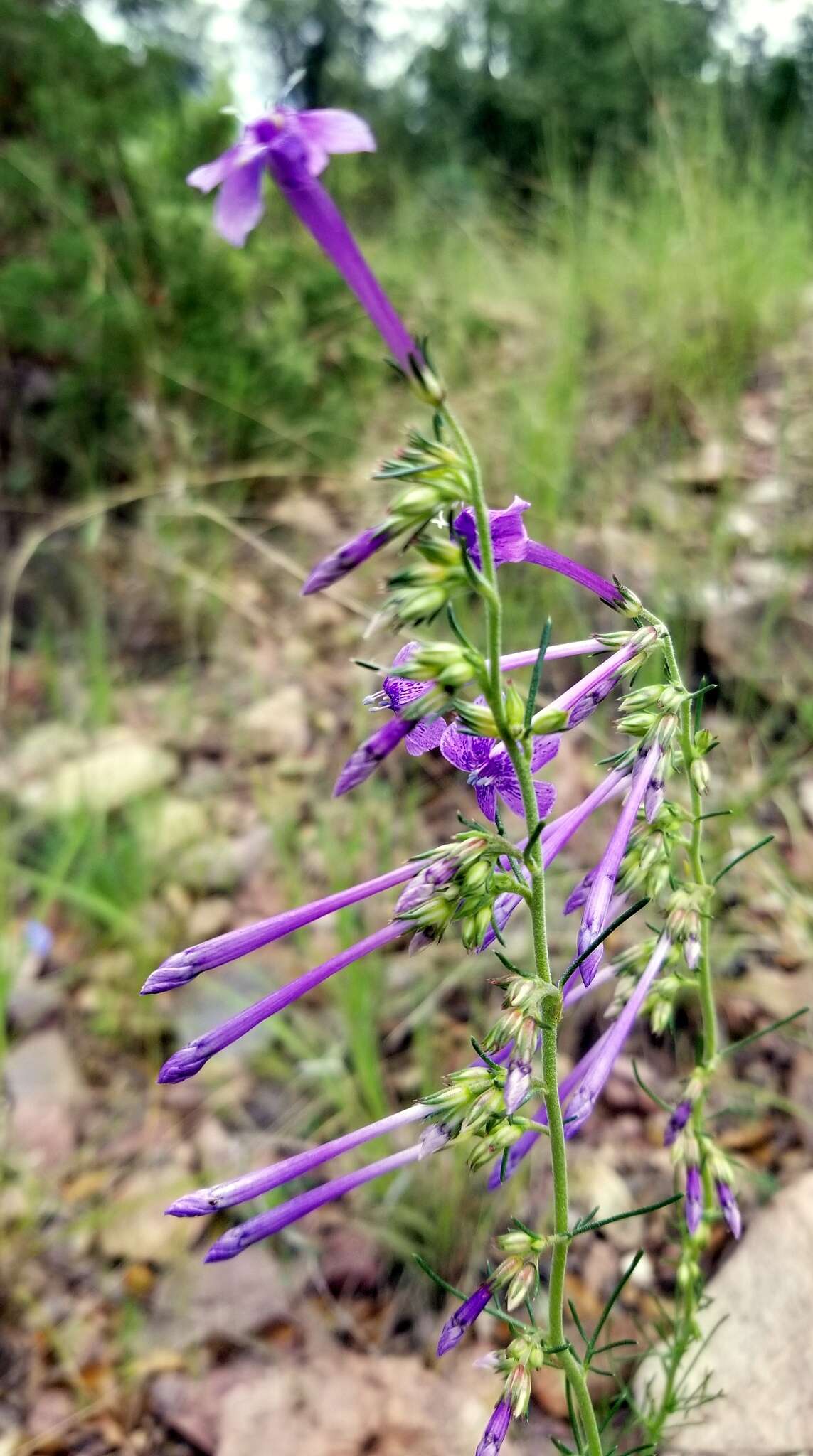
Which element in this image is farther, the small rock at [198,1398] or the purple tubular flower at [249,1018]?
the small rock at [198,1398]

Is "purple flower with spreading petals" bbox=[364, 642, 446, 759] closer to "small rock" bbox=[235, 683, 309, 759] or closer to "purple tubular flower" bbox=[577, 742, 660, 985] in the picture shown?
"purple tubular flower" bbox=[577, 742, 660, 985]

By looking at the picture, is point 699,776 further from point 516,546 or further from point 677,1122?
point 677,1122

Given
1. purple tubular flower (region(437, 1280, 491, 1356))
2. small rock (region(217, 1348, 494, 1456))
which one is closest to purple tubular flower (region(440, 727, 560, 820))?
purple tubular flower (region(437, 1280, 491, 1356))

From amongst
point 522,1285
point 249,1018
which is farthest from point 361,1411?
point 249,1018

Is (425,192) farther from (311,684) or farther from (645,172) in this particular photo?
(311,684)

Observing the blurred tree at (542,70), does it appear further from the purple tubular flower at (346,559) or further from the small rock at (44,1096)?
the purple tubular flower at (346,559)

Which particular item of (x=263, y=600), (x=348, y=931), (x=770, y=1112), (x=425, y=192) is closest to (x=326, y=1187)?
(x=348, y=931)

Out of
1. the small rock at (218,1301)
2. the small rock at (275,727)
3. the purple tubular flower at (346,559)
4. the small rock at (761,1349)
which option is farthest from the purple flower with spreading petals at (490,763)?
the small rock at (275,727)
